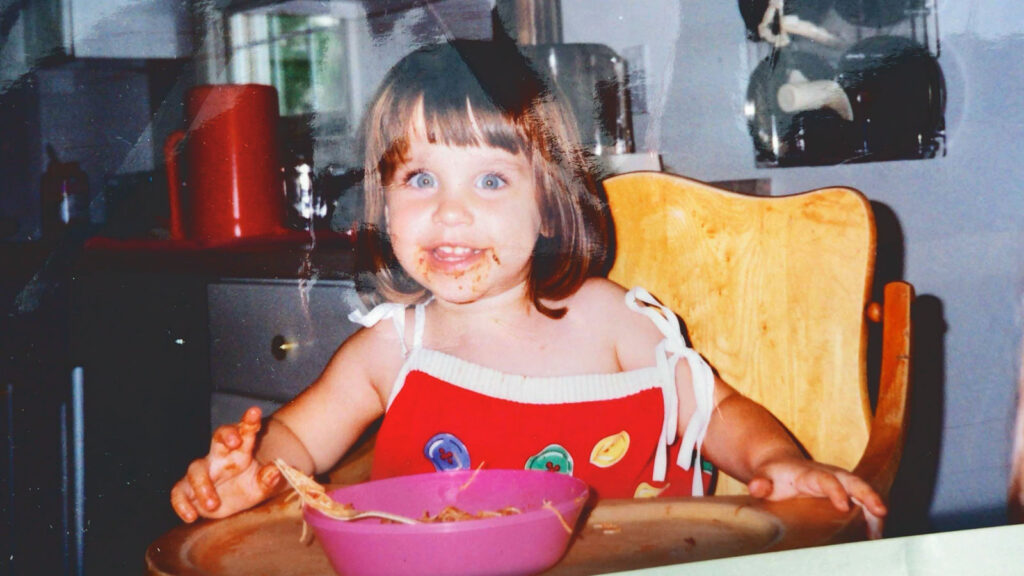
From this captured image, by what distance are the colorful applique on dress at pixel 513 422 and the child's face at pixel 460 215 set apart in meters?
0.05

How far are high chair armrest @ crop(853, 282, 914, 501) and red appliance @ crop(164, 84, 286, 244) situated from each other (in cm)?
44

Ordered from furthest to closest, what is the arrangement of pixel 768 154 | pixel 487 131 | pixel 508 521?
pixel 768 154
pixel 487 131
pixel 508 521

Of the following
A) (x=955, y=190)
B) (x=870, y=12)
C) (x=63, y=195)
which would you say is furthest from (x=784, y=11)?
(x=63, y=195)

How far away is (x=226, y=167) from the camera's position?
548 millimetres

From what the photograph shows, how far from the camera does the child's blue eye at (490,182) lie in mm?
579

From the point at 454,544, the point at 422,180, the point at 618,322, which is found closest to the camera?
the point at 454,544

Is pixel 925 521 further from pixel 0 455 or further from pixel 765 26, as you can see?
pixel 0 455

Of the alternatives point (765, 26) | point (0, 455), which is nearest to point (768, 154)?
point (765, 26)

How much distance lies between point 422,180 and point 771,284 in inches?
12.7

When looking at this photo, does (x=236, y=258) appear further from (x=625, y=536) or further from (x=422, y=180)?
(x=625, y=536)

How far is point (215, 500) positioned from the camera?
0.56 meters

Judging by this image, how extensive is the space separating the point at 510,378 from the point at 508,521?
18 cm

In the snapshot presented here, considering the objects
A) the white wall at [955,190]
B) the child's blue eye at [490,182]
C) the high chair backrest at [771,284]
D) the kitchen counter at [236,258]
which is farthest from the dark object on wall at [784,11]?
the kitchen counter at [236,258]

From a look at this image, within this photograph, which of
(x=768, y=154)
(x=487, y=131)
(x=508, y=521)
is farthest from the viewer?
(x=768, y=154)
